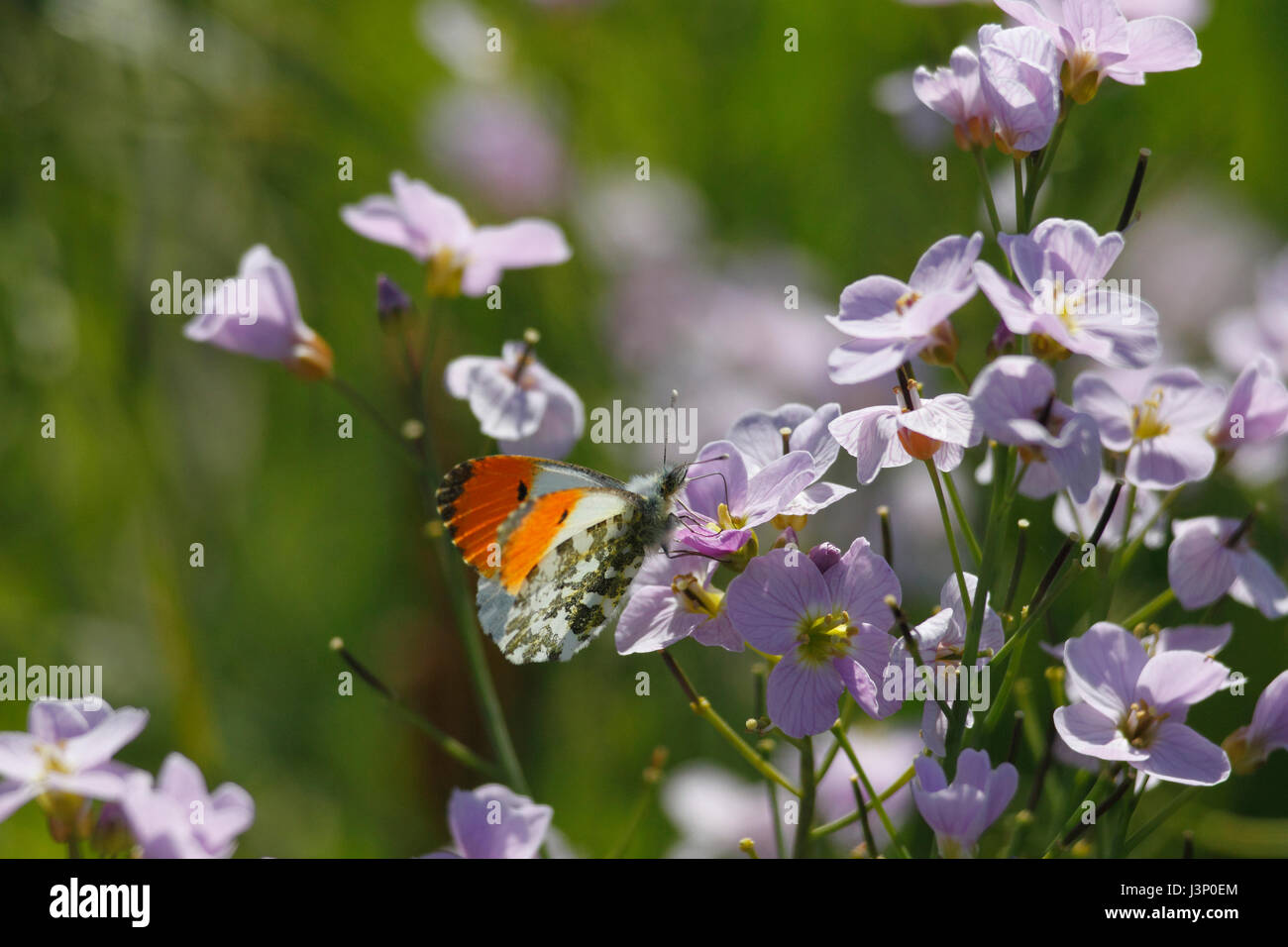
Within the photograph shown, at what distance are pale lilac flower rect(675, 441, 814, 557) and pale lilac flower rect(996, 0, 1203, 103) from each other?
1.20ft

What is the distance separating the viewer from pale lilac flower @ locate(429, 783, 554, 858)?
822 mm

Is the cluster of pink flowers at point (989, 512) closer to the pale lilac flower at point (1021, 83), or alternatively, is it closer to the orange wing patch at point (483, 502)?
the pale lilac flower at point (1021, 83)

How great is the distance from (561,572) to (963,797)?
39 cm

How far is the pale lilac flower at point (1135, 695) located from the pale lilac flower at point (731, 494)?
0.22 metres

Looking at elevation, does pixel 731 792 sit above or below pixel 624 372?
below

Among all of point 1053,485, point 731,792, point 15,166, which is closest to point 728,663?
point 731,792

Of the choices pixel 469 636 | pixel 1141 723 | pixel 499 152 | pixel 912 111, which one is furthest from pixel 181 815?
pixel 499 152

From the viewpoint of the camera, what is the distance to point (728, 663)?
1892mm

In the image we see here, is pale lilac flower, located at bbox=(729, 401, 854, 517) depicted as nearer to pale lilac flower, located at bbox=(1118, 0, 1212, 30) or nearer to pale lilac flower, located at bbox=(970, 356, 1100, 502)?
pale lilac flower, located at bbox=(970, 356, 1100, 502)

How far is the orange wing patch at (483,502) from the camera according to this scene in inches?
38.3

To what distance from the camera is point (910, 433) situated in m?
0.79

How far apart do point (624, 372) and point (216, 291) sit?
4.18ft
